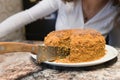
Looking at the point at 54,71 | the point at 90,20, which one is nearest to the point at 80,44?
the point at 54,71

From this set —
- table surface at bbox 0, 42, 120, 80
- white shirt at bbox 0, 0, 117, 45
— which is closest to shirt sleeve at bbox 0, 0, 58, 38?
white shirt at bbox 0, 0, 117, 45

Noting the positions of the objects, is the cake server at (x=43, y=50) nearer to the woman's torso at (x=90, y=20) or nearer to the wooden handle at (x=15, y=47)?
the wooden handle at (x=15, y=47)

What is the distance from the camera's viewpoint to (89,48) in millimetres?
723

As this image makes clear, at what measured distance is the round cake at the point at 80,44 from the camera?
719 mm

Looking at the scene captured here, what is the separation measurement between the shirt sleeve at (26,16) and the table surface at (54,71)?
1.27ft

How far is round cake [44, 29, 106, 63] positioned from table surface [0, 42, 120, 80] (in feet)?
0.10

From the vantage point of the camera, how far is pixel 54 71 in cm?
70

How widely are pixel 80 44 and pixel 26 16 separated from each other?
518 millimetres

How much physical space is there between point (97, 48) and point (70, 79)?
0.46ft

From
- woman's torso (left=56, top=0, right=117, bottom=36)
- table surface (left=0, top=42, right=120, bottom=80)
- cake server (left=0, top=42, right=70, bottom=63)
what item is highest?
woman's torso (left=56, top=0, right=117, bottom=36)

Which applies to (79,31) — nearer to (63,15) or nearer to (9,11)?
(63,15)

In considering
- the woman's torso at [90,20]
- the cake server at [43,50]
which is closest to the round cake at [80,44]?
the cake server at [43,50]

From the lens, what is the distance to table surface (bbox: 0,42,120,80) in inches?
26.1

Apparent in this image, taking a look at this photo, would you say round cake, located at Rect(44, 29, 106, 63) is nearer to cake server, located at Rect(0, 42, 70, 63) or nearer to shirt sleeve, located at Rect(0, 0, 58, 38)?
cake server, located at Rect(0, 42, 70, 63)
